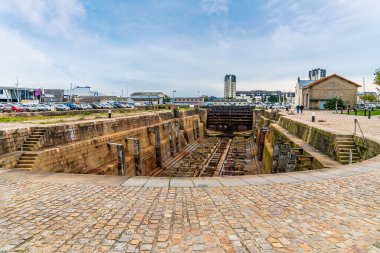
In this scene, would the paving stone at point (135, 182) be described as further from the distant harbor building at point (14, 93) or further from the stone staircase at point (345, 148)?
the distant harbor building at point (14, 93)

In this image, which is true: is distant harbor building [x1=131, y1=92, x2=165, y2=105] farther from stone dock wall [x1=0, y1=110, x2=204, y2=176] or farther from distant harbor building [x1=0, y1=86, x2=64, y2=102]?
stone dock wall [x1=0, y1=110, x2=204, y2=176]

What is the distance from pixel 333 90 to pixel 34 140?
53836mm

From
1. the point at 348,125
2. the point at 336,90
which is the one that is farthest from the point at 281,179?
the point at 336,90

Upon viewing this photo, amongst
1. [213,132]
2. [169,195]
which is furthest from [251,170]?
[213,132]

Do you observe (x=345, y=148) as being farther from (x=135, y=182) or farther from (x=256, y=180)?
(x=135, y=182)

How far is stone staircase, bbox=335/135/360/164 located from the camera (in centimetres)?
1028

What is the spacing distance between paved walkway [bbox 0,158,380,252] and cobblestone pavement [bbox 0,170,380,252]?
15 mm

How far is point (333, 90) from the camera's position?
52.6m

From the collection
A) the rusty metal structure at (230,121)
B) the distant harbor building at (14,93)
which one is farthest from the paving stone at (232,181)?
the distant harbor building at (14,93)

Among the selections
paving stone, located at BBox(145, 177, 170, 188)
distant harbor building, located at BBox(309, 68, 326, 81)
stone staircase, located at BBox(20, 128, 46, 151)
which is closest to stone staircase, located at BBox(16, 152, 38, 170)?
stone staircase, located at BBox(20, 128, 46, 151)

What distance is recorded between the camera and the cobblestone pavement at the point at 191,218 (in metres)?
3.90

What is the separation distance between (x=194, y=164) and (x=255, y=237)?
21.5 meters

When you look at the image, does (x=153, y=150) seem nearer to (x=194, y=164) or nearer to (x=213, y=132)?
(x=194, y=164)

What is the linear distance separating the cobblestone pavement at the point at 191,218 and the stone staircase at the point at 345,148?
3791mm
